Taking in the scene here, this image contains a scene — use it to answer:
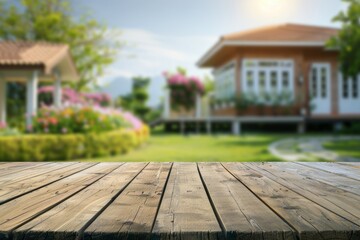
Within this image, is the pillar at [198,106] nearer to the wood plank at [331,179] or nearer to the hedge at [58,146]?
the hedge at [58,146]

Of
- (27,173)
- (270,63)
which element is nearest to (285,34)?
(270,63)

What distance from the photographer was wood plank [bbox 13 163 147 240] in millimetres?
1047

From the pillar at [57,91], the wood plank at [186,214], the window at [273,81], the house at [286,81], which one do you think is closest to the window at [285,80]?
the house at [286,81]

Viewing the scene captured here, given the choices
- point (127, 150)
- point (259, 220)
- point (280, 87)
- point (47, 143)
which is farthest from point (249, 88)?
point (259, 220)

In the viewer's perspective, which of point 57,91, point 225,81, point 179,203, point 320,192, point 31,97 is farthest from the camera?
point 225,81

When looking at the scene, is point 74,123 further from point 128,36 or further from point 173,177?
point 128,36

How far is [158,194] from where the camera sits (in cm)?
160

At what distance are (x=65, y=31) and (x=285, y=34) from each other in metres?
10.4

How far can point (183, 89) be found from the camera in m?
16.9

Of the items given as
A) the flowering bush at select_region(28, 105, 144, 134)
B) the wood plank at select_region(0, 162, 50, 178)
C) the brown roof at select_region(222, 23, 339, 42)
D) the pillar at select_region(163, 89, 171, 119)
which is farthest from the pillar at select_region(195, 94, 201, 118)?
the wood plank at select_region(0, 162, 50, 178)

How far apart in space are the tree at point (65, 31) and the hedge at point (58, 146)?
37.8 feet

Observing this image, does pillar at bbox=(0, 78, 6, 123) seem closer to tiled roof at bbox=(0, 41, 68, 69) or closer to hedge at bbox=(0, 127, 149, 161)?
tiled roof at bbox=(0, 41, 68, 69)

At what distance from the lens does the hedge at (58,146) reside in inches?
316

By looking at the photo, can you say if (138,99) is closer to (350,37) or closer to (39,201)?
(350,37)
